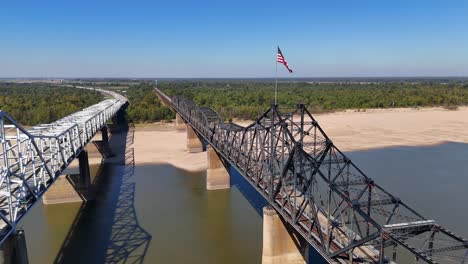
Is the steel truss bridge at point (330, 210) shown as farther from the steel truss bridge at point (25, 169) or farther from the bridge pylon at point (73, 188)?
the bridge pylon at point (73, 188)

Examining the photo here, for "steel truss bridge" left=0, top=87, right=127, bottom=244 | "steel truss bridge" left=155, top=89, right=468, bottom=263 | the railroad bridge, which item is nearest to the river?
the railroad bridge

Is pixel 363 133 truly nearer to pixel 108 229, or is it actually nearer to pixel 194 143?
pixel 194 143

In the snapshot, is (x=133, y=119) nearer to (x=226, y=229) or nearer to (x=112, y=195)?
(x=112, y=195)

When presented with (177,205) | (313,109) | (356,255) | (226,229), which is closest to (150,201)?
(177,205)

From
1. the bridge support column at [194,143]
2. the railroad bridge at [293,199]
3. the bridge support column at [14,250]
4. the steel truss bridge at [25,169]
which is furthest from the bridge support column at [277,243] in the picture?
the bridge support column at [194,143]

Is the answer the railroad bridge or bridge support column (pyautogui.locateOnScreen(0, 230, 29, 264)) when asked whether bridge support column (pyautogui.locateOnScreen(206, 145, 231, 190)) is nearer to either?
the railroad bridge

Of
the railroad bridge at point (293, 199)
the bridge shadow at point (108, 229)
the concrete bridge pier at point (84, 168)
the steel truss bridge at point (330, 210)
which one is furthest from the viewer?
the concrete bridge pier at point (84, 168)
